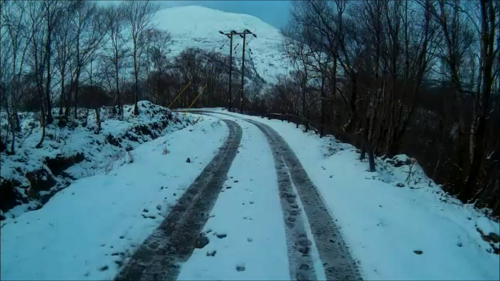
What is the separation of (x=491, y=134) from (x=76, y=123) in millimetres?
18267

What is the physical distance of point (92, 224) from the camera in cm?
591

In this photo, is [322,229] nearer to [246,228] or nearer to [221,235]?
[246,228]

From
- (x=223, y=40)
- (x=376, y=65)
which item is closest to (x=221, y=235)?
(x=376, y=65)

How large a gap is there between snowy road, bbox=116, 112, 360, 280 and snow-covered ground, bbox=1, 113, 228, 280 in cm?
32

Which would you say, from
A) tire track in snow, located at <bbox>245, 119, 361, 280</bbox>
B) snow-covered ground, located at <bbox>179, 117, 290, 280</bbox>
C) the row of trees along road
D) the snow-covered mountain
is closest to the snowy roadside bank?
snow-covered ground, located at <bbox>179, 117, 290, 280</bbox>

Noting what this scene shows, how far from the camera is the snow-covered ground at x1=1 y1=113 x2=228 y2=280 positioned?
4.59 m

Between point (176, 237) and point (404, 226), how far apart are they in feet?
13.3

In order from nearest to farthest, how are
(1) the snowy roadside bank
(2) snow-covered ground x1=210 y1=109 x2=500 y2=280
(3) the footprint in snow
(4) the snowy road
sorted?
1. (4) the snowy road
2. (2) snow-covered ground x1=210 y1=109 x2=500 y2=280
3. (3) the footprint in snow
4. (1) the snowy roadside bank

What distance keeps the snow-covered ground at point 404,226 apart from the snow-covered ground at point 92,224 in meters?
3.57

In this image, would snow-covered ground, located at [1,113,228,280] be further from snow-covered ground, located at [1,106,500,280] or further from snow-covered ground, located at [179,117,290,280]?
snow-covered ground, located at [179,117,290,280]

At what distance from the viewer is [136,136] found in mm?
15391

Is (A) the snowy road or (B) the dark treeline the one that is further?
(B) the dark treeline

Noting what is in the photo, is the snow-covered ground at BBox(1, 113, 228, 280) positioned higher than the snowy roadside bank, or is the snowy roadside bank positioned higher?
the snowy roadside bank

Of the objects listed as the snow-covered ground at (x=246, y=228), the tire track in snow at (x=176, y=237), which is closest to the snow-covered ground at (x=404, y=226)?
the snow-covered ground at (x=246, y=228)
